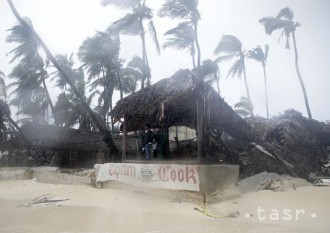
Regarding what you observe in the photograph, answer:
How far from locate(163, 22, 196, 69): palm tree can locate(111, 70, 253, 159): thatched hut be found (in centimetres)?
627

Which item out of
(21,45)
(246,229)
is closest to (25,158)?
(21,45)

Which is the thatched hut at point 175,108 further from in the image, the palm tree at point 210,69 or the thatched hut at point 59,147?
the palm tree at point 210,69

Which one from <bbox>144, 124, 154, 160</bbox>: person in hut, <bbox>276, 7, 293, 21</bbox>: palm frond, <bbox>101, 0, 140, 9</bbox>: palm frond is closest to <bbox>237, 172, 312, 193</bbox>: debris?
<bbox>144, 124, 154, 160</bbox>: person in hut

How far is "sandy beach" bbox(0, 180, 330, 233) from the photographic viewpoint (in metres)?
6.56

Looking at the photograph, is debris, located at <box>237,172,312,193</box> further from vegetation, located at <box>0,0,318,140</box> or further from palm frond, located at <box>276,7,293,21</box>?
palm frond, located at <box>276,7,293,21</box>

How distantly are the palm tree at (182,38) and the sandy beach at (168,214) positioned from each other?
11.2m

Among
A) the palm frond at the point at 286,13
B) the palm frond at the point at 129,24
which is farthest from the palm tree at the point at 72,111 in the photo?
the palm frond at the point at 286,13

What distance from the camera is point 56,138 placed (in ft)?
83.1

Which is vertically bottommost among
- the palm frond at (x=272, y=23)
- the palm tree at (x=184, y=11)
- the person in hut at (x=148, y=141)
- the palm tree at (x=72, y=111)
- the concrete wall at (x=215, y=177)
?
the concrete wall at (x=215, y=177)

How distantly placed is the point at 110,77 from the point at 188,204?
2256 centimetres

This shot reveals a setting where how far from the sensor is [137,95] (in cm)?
1204

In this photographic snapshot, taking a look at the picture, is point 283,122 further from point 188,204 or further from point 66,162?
point 66,162

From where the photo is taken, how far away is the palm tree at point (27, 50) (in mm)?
23859

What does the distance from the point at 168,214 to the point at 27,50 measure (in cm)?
2578
